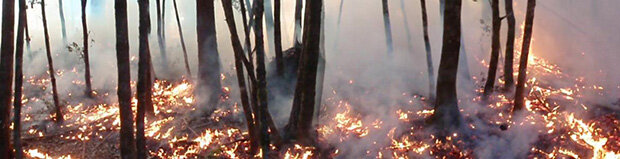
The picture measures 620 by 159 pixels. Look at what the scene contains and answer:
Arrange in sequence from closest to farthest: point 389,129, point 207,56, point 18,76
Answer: point 18,76 < point 389,129 < point 207,56

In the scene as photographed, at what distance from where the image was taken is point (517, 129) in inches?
343

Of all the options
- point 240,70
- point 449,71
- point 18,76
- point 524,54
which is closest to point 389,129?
point 449,71

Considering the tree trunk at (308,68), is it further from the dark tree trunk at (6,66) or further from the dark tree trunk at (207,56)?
the dark tree trunk at (6,66)

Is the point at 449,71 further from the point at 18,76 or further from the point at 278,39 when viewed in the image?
the point at 18,76

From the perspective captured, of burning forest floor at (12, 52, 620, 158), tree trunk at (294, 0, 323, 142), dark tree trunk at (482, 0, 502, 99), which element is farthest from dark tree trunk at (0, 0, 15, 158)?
dark tree trunk at (482, 0, 502, 99)

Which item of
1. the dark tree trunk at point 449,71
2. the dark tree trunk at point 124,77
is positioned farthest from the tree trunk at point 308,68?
the dark tree trunk at point 124,77

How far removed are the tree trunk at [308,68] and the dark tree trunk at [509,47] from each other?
3.47 metres

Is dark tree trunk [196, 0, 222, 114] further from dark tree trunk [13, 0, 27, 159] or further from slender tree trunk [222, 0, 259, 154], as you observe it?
dark tree trunk [13, 0, 27, 159]

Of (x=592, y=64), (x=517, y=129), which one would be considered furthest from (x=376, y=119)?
(x=592, y=64)

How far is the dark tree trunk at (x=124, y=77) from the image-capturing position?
683cm

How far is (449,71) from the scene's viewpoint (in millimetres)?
8320

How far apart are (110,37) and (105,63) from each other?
243cm

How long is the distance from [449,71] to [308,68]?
85.6 inches

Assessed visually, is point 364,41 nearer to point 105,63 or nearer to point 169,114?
point 169,114
